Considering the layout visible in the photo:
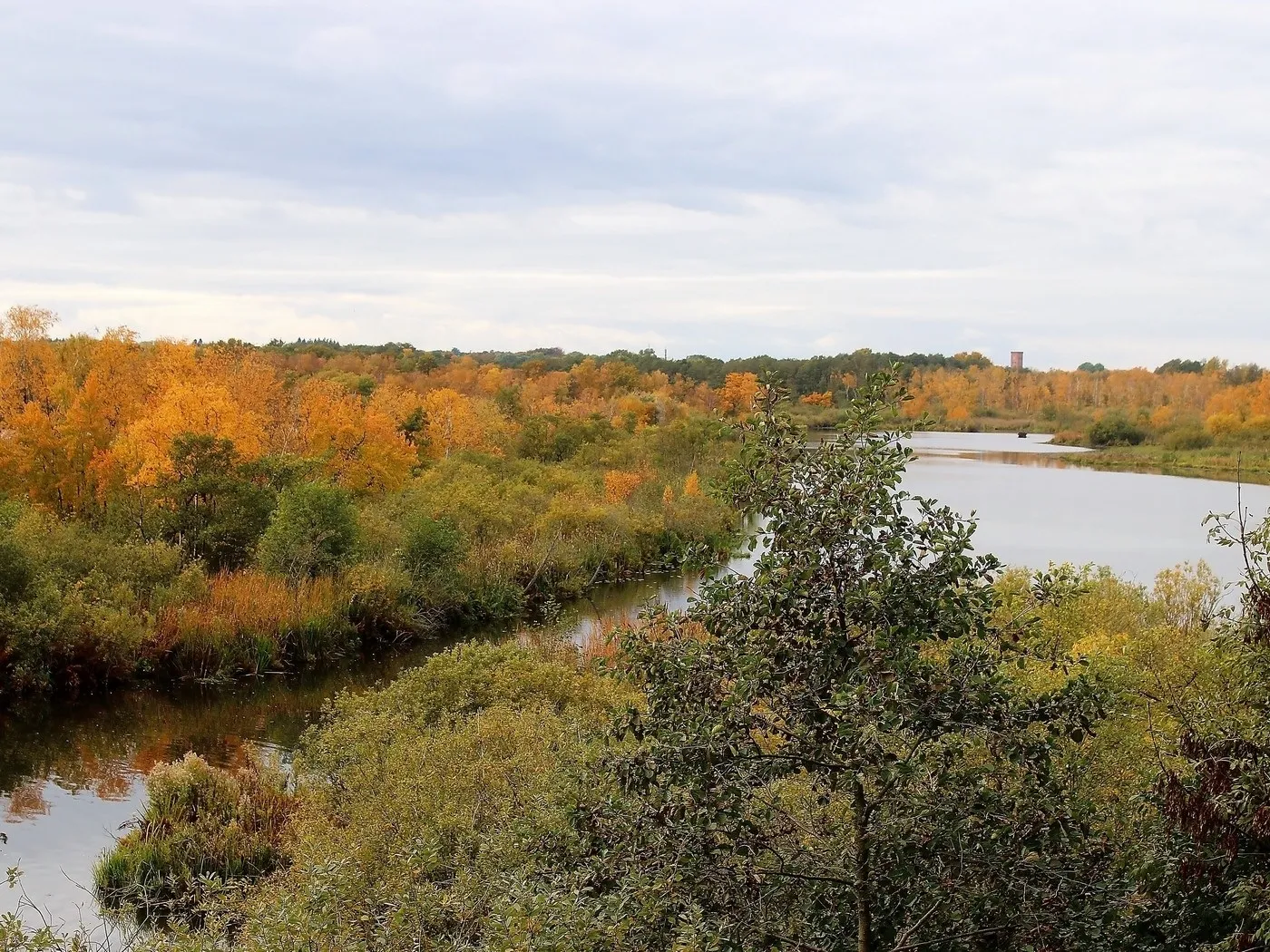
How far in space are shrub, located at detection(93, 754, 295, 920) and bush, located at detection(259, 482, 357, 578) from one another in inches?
502

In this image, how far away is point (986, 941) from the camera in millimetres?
7102

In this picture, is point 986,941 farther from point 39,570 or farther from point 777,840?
point 39,570

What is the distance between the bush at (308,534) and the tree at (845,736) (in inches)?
993

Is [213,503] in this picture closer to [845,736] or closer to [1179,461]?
[845,736]

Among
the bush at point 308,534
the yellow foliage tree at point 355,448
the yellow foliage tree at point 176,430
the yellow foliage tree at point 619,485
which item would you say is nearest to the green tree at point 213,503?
the yellow foliage tree at point 176,430

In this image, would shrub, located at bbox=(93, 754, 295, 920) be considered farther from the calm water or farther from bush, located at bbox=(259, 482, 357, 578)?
bush, located at bbox=(259, 482, 357, 578)

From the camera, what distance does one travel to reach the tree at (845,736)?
6086 mm

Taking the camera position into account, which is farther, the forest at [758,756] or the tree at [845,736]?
the forest at [758,756]

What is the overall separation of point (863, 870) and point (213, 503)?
2944cm

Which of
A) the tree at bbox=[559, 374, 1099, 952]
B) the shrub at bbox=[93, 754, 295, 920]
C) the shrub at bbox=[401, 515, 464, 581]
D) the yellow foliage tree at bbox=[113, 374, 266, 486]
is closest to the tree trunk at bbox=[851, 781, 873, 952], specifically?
the tree at bbox=[559, 374, 1099, 952]

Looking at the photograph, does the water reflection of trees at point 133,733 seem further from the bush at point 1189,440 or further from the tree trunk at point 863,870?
the bush at point 1189,440

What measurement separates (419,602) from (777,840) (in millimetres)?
25663

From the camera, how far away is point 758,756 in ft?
20.6

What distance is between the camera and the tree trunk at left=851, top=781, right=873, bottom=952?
6.24 meters
